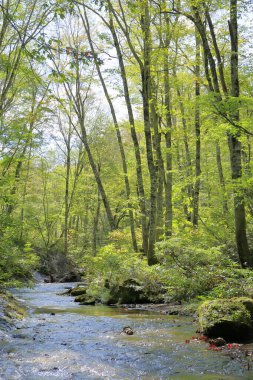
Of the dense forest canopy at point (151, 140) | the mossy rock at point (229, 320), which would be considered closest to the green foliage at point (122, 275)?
Result: the dense forest canopy at point (151, 140)

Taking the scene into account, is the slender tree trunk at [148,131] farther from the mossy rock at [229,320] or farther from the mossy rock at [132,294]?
the mossy rock at [229,320]

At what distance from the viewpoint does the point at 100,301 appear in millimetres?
11203

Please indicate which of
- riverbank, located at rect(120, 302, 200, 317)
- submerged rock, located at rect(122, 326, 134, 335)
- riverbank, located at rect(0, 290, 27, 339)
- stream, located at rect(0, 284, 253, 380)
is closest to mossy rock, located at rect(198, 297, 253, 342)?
stream, located at rect(0, 284, 253, 380)

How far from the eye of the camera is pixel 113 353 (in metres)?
4.96

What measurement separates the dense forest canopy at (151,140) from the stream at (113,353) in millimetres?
1592

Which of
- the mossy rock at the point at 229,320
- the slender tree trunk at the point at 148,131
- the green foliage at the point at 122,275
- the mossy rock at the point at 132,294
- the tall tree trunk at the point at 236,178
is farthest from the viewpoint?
the slender tree trunk at the point at 148,131

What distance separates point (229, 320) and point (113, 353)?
1.88 meters

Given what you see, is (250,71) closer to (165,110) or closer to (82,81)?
(165,110)

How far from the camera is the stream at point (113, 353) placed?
4070mm

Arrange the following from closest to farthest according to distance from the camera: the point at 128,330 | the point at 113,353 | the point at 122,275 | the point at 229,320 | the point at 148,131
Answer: the point at 113,353 < the point at 229,320 < the point at 128,330 < the point at 122,275 < the point at 148,131

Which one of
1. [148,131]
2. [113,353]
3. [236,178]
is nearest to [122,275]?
[236,178]

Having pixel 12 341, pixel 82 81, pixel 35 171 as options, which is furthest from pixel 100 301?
pixel 35 171

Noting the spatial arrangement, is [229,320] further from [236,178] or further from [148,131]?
[148,131]

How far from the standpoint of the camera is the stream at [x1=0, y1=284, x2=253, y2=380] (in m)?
4.07
